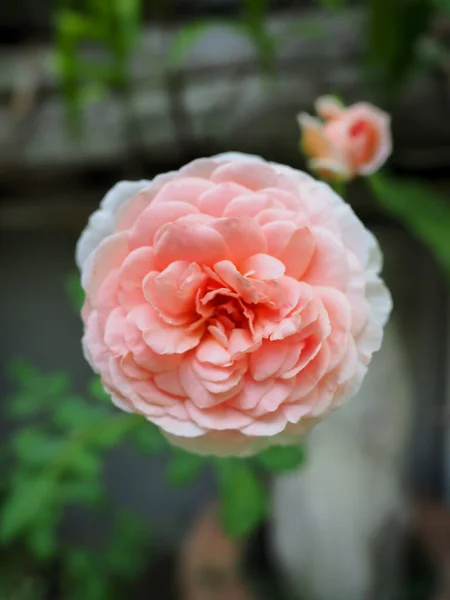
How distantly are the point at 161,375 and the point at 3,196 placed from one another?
69 cm

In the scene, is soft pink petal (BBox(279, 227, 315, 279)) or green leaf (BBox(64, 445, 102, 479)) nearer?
soft pink petal (BBox(279, 227, 315, 279))

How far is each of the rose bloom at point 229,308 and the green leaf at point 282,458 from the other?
151 mm

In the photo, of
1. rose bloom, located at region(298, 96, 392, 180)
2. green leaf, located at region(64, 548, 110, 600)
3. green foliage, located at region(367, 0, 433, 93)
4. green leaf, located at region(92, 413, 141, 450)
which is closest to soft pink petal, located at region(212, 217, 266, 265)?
rose bloom, located at region(298, 96, 392, 180)

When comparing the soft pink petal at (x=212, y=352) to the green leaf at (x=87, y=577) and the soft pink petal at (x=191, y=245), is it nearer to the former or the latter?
the soft pink petal at (x=191, y=245)

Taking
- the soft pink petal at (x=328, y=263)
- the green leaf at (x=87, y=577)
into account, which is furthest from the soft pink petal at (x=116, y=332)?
the green leaf at (x=87, y=577)

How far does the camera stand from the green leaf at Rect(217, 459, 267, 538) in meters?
0.61

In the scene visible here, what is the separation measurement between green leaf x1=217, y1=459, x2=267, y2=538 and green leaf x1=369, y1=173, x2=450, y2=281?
0.31 m

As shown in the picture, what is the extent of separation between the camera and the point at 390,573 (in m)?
0.89

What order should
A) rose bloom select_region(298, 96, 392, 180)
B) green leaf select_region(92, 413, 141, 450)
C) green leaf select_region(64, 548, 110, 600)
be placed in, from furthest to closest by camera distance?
1. green leaf select_region(64, 548, 110, 600)
2. green leaf select_region(92, 413, 141, 450)
3. rose bloom select_region(298, 96, 392, 180)

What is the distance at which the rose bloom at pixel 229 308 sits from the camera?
30 centimetres

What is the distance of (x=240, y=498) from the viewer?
2.04 ft

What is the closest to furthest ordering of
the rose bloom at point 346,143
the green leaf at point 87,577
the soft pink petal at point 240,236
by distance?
the soft pink petal at point 240,236 → the rose bloom at point 346,143 → the green leaf at point 87,577

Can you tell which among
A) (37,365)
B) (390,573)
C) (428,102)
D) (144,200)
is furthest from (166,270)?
(37,365)

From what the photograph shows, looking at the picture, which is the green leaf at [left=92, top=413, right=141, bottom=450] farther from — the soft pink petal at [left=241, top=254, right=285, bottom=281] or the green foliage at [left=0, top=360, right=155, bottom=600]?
the soft pink petal at [left=241, top=254, right=285, bottom=281]
